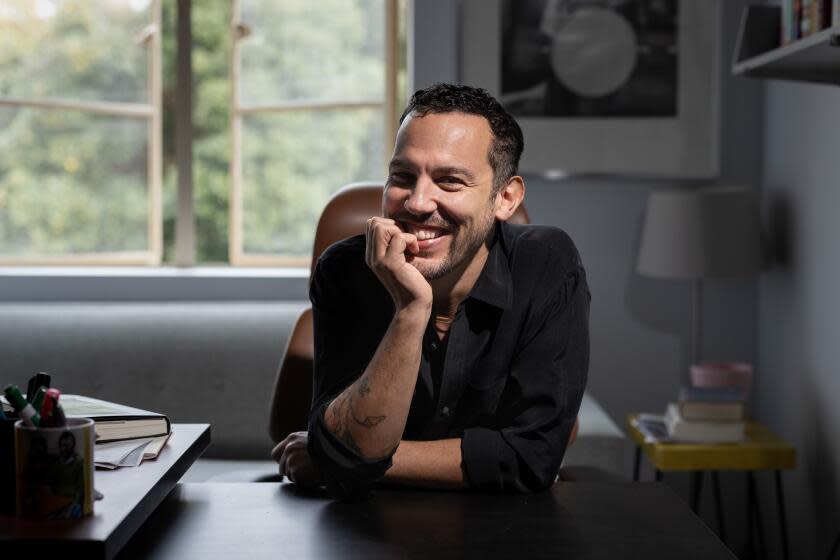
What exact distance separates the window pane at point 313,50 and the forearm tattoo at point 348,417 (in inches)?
92.5

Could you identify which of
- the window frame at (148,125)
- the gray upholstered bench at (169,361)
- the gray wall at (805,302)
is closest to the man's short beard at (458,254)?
the gray upholstered bench at (169,361)

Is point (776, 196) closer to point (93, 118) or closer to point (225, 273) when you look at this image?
point (225, 273)

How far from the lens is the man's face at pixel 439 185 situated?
4.80 ft

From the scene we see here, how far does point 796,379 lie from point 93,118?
97.0 inches

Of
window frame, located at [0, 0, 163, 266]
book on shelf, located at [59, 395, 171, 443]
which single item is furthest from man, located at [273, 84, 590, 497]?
window frame, located at [0, 0, 163, 266]

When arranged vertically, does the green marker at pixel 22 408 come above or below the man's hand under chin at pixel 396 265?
below

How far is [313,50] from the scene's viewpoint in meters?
3.58

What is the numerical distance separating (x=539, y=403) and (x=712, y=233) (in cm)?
167

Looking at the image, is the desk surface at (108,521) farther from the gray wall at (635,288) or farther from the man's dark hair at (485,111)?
the gray wall at (635,288)

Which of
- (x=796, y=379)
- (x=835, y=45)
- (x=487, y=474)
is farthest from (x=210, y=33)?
(x=487, y=474)

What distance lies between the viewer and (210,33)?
4.24 metres

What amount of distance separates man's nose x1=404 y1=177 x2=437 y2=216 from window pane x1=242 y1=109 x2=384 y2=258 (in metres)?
2.15

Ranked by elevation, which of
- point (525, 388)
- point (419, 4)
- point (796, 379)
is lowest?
point (796, 379)

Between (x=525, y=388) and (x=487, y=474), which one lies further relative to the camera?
(x=525, y=388)
